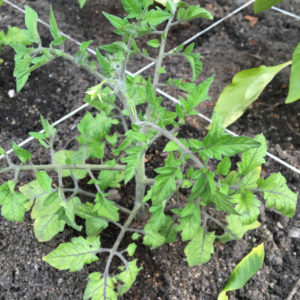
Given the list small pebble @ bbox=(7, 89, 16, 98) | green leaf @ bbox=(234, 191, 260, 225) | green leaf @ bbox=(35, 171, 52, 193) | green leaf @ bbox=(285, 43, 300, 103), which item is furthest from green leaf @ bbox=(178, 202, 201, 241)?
small pebble @ bbox=(7, 89, 16, 98)

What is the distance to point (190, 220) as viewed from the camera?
3.31 feet

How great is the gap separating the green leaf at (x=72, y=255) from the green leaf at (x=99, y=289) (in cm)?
5

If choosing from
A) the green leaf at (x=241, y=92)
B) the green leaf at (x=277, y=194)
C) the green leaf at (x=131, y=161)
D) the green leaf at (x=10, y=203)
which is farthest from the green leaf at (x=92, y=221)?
the green leaf at (x=241, y=92)

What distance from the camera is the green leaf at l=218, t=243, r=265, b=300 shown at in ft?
3.95

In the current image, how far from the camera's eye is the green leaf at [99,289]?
103cm

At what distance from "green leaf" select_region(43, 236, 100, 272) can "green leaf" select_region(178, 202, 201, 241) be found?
0.27 meters

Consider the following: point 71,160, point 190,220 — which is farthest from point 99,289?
point 71,160

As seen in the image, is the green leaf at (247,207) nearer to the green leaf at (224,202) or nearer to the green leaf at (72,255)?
the green leaf at (224,202)


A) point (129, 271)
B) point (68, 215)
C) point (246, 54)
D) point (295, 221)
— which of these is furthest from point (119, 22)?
point (246, 54)

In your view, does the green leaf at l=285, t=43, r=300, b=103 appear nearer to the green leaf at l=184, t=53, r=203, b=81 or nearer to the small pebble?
the green leaf at l=184, t=53, r=203, b=81

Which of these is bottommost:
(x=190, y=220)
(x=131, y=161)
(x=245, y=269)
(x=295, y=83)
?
(x=245, y=269)

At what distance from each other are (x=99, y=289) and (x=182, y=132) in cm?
80

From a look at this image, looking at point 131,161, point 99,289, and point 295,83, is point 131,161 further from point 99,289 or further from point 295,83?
point 295,83

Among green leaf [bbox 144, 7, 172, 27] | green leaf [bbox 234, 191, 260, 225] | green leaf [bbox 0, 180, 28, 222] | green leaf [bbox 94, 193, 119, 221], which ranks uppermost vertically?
green leaf [bbox 144, 7, 172, 27]
